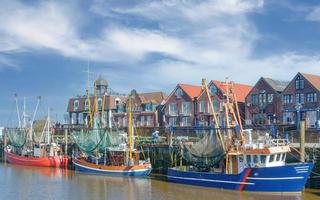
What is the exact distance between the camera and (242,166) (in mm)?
40656

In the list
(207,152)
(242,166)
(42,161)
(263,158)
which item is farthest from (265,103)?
(42,161)

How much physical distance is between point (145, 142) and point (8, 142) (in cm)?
3496

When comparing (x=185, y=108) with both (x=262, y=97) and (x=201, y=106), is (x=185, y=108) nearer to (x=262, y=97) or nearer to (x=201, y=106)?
(x=201, y=106)

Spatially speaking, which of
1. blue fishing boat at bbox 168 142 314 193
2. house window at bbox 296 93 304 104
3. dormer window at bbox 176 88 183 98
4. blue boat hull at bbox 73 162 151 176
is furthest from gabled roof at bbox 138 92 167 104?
blue fishing boat at bbox 168 142 314 193

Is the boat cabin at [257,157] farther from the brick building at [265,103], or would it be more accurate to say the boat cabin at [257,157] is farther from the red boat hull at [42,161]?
the red boat hull at [42,161]

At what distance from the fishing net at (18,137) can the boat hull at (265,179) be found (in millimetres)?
40312

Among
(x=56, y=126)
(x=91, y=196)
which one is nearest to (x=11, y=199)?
(x=91, y=196)

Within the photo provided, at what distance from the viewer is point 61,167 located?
6456cm

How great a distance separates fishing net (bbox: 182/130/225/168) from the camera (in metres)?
42.7

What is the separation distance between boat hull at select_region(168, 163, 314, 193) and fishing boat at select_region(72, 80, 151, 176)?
10.7 meters

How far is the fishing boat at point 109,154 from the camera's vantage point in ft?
170

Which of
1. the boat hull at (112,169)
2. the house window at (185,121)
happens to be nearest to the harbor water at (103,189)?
the boat hull at (112,169)

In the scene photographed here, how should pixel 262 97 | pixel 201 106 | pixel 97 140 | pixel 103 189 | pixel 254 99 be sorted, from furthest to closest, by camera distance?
pixel 201 106, pixel 254 99, pixel 262 97, pixel 97 140, pixel 103 189

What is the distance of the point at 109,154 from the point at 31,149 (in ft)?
70.4
